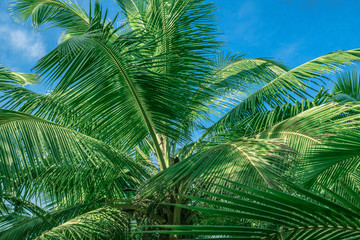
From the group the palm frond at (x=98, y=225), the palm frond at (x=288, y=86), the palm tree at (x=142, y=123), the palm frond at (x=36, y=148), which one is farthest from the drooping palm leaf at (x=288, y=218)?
the palm frond at (x=288, y=86)

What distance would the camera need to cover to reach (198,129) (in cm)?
471

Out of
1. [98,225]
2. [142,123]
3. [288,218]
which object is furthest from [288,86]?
[288,218]

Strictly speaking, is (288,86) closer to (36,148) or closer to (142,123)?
(142,123)

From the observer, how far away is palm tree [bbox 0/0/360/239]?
108 inches

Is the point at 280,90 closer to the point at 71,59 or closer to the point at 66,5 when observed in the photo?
the point at 71,59

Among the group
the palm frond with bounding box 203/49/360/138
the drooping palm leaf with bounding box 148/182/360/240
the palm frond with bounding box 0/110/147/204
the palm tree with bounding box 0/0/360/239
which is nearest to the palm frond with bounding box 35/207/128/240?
the palm tree with bounding box 0/0/360/239

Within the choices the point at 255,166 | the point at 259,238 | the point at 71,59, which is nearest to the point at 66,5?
the point at 71,59

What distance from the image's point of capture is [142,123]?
12.6ft

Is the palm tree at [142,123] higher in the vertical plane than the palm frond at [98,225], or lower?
higher

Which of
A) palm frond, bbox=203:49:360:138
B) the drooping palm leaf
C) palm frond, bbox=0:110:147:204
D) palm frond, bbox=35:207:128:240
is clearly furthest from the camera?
palm frond, bbox=203:49:360:138

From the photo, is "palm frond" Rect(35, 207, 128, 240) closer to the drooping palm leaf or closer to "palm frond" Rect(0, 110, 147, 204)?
"palm frond" Rect(0, 110, 147, 204)

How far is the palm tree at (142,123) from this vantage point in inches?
108

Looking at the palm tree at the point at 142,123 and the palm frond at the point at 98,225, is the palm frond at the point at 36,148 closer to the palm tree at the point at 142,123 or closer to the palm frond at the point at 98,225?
the palm tree at the point at 142,123

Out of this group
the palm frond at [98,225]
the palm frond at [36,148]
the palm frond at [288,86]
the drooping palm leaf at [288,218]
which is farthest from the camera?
the palm frond at [288,86]
